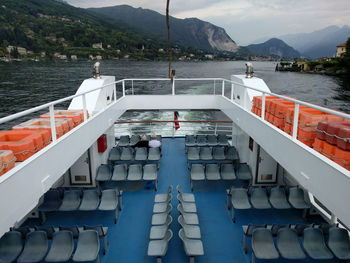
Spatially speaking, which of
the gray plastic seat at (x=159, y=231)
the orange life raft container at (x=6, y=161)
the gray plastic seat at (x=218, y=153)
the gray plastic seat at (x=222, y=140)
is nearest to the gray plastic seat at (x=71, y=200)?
the gray plastic seat at (x=159, y=231)

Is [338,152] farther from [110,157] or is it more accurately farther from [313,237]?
[110,157]

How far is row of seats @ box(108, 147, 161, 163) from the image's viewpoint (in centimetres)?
942

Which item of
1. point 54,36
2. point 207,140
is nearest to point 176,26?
point 54,36

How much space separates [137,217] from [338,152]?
16.2 feet

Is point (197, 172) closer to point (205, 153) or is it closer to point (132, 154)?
point (205, 153)

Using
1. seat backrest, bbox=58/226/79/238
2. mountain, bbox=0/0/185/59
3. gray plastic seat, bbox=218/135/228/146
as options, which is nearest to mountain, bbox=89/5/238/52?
mountain, bbox=0/0/185/59

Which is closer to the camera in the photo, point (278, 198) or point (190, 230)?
point (190, 230)

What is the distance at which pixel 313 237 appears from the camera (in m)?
5.02

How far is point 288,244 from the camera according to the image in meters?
4.96

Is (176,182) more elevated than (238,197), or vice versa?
(238,197)

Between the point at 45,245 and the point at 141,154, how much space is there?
4.98 metres

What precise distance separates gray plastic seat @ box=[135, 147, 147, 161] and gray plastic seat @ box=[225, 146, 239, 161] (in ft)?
9.73

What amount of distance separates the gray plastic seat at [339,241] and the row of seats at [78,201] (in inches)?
182

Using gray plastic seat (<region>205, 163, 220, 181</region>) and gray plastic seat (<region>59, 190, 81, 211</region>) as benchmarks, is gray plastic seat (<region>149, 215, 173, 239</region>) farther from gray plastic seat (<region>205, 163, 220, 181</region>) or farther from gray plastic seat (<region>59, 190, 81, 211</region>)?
gray plastic seat (<region>205, 163, 220, 181</region>)
